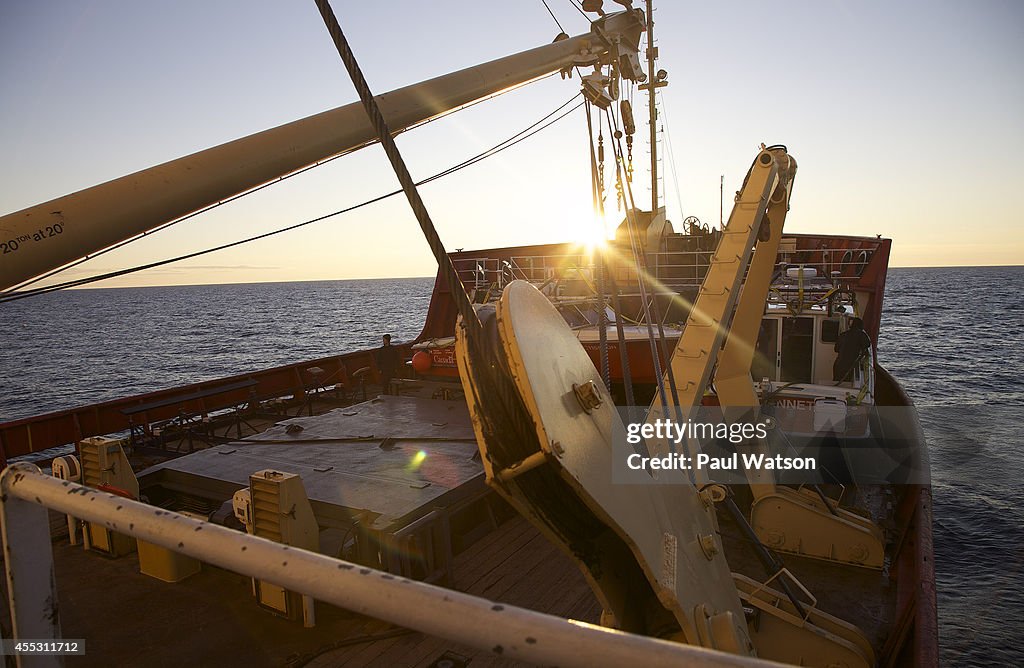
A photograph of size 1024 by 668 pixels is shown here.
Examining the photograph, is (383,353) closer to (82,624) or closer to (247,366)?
(82,624)

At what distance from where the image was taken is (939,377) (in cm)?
3488

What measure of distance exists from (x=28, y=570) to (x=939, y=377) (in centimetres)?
4240

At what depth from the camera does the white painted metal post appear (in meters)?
1.91

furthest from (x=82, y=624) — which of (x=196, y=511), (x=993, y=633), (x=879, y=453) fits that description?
(x=879, y=453)

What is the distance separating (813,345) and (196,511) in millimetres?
11153

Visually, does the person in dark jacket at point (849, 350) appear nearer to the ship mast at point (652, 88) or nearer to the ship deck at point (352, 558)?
the ship deck at point (352, 558)

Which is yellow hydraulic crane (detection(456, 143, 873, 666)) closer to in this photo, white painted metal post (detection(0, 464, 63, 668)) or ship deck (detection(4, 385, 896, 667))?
white painted metal post (detection(0, 464, 63, 668))

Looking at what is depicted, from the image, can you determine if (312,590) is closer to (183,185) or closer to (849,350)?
(183,185)

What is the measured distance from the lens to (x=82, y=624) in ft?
19.3

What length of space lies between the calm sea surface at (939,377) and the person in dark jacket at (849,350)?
4.98 meters

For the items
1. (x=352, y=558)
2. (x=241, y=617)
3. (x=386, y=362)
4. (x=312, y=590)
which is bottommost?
(x=241, y=617)

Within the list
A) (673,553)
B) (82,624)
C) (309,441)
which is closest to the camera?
(673,553)

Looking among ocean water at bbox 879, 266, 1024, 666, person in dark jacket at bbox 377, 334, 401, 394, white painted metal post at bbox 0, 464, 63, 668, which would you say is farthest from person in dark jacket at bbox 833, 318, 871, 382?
white painted metal post at bbox 0, 464, 63, 668

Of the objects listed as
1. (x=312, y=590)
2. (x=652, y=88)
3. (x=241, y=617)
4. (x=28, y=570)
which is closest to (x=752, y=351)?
(x=241, y=617)
